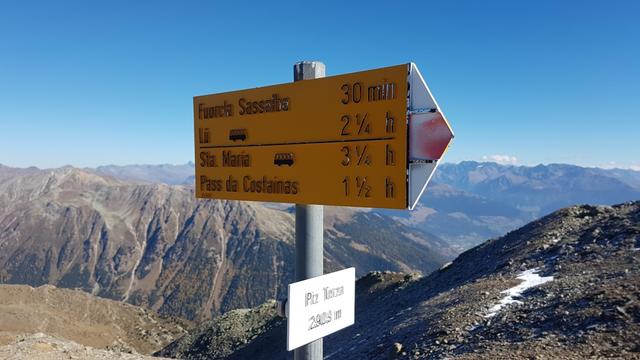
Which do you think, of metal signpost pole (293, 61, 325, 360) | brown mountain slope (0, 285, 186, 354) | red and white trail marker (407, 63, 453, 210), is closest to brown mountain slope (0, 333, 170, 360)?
metal signpost pole (293, 61, 325, 360)

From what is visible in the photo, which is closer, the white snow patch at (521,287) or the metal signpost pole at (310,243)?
the metal signpost pole at (310,243)

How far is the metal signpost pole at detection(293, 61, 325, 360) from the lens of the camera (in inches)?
201

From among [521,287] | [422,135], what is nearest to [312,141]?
[422,135]

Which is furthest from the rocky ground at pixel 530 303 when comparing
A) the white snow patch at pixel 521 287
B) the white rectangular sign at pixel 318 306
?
the white rectangular sign at pixel 318 306

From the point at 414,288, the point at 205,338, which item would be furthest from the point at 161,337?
the point at 414,288

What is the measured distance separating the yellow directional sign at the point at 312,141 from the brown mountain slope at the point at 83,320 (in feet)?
161

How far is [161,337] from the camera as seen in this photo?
2601 inches

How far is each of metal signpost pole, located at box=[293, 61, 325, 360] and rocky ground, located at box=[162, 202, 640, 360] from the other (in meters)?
7.19

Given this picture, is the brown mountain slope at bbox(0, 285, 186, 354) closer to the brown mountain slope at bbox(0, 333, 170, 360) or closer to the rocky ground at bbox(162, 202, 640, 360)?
the brown mountain slope at bbox(0, 333, 170, 360)

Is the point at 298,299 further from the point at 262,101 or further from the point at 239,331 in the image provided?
the point at 239,331

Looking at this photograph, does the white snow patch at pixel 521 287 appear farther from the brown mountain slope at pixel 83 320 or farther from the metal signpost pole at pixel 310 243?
the brown mountain slope at pixel 83 320

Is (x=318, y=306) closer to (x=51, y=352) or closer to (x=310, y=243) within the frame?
(x=310, y=243)

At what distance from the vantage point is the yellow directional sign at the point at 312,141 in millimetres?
4578

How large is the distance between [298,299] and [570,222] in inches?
919
